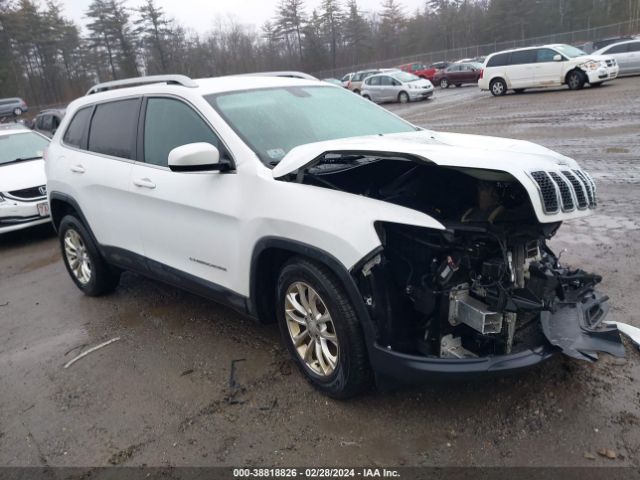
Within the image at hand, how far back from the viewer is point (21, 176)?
800 centimetres

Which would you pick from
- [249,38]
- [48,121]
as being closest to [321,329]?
[48,121]

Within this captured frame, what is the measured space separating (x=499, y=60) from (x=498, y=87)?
1.08m

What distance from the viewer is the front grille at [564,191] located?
261 centimetres

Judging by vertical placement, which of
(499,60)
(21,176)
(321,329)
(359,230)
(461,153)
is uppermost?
(461,153)

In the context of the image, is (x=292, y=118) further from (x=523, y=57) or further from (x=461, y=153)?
(x=523, y=57)

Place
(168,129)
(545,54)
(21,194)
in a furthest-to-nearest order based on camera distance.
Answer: (545,54), (21,194), (168,129)

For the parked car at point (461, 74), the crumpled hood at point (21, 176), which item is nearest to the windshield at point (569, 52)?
the parked car at point (461, 74)

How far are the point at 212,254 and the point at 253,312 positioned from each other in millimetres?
508

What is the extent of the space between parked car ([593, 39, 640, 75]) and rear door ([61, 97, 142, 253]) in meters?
23.5

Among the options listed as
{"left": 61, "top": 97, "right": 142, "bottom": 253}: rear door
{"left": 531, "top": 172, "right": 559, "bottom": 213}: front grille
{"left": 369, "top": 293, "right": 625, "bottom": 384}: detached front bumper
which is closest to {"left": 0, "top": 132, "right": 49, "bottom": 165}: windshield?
{"left": 61, "top": 97, "right": 142, "bottom": 253}: rear door

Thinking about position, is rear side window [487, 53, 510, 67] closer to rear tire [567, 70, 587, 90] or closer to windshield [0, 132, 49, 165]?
rear tire [567, 70, 587, 90]

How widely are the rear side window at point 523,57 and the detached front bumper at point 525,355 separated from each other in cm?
2085

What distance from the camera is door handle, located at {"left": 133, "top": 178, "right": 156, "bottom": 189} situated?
4.05m

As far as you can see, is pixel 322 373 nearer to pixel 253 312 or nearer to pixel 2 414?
pixel 253 312
